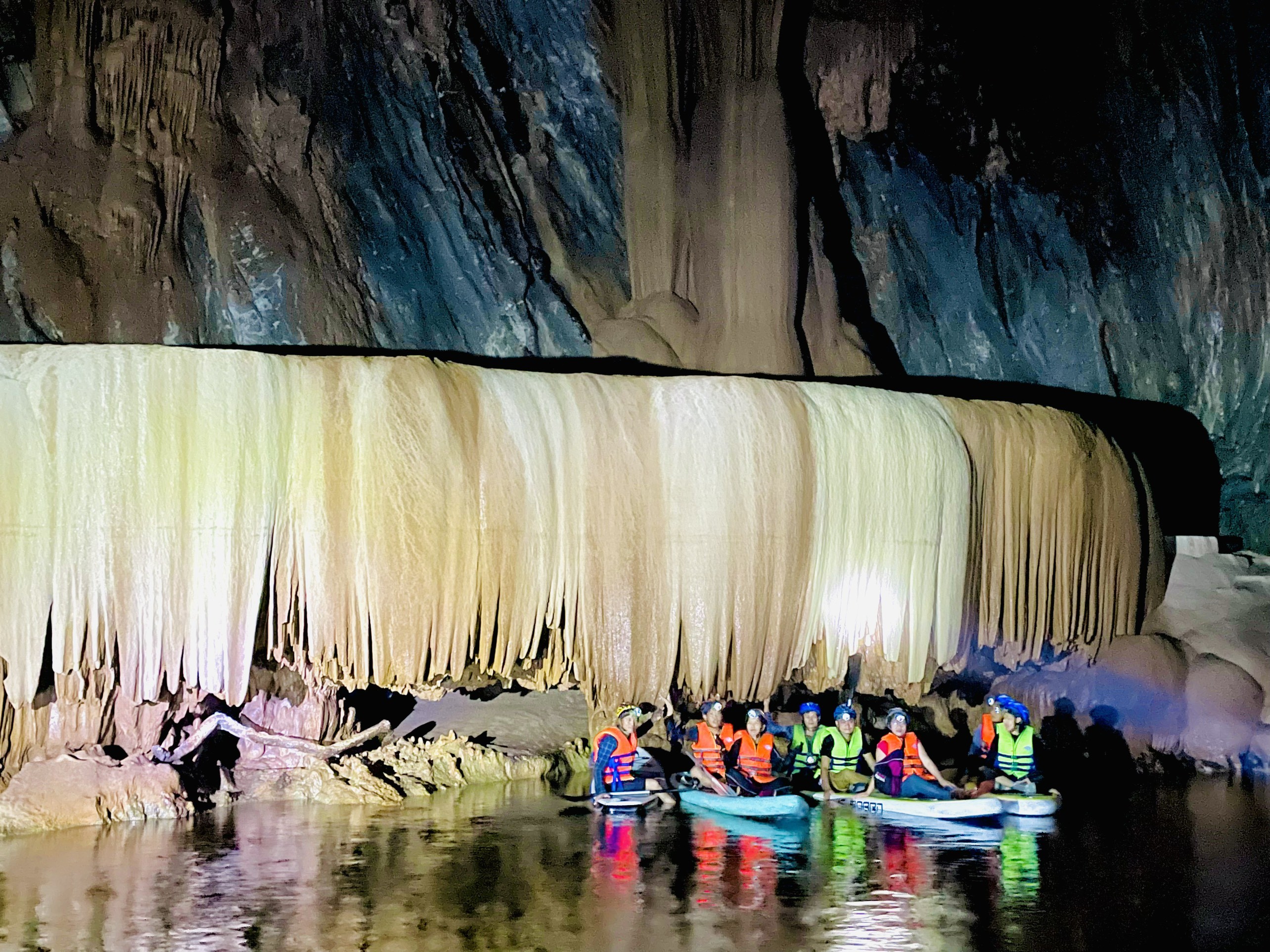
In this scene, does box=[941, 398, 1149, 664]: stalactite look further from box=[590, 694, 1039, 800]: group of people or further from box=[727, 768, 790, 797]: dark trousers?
box=[727, 768, 790, 797]: dark trousers

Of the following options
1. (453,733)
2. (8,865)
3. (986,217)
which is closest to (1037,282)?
(986,217)

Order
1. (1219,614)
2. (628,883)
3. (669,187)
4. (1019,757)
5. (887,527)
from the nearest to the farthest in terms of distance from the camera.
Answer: (628,883) → (887,527) → (1019,757) → (1219,614) → (669,187)

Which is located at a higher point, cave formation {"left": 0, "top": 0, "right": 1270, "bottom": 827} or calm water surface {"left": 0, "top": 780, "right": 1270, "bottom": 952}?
cave formation {"left": 0, "top": 0, "right": 1270, "bottom": 827}

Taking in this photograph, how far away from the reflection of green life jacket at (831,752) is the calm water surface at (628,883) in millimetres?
883

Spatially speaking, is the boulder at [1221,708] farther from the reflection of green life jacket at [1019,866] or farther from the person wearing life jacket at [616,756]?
the person wearing life jacket at [616,756]

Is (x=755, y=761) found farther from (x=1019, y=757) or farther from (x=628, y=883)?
(x=628, y=883)

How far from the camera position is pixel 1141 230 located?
42.9ft

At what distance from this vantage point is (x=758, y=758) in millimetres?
9555

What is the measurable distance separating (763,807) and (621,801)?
962 mm

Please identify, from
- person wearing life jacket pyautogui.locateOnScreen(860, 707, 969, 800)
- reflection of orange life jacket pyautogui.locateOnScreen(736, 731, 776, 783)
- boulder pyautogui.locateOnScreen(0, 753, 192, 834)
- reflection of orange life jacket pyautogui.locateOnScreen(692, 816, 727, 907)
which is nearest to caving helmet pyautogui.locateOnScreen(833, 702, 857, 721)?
person wearing life jacket pyautogui.locateOnScreen(860, 707, 969, 800)

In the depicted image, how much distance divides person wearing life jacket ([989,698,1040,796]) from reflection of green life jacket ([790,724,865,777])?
3.30ft

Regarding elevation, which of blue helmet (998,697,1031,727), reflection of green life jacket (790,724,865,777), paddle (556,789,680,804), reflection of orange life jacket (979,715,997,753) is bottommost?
paddle (556,789,680,804)

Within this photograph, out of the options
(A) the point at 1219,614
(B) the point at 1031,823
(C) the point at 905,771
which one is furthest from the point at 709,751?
(A) the point at 1219,614

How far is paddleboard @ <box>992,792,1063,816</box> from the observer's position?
9.06 meters
